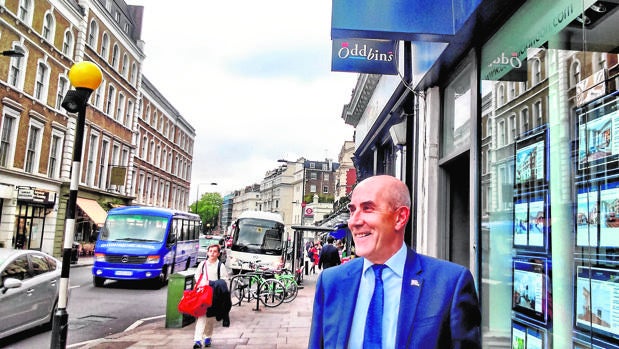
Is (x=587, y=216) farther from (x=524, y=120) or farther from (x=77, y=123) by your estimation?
(x=77, y=123)

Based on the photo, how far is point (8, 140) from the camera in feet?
76.6

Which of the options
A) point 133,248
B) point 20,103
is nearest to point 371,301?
point 133,248

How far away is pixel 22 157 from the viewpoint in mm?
24266

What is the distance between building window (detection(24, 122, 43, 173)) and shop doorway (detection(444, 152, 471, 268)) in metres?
24.9

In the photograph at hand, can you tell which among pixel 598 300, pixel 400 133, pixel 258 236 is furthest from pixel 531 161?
pixel 258 236

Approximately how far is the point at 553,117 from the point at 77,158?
5466 mm

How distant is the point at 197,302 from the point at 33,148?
896 inches

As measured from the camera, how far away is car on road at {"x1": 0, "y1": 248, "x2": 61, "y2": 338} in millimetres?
6938

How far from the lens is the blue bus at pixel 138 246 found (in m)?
15.1

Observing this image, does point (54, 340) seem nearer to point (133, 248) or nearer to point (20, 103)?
point (133, 248)

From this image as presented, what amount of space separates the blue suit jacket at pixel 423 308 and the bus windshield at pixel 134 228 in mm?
15455

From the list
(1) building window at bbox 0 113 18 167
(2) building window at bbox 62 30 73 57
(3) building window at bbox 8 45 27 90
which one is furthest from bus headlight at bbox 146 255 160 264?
(2) building window at bbox 62 30 73 57

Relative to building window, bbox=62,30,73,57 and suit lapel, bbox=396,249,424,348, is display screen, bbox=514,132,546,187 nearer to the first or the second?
suit lapel, bbox=396,249,424,348

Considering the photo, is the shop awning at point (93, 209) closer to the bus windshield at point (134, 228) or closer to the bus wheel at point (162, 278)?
the bus windshield at point (134, 228)
